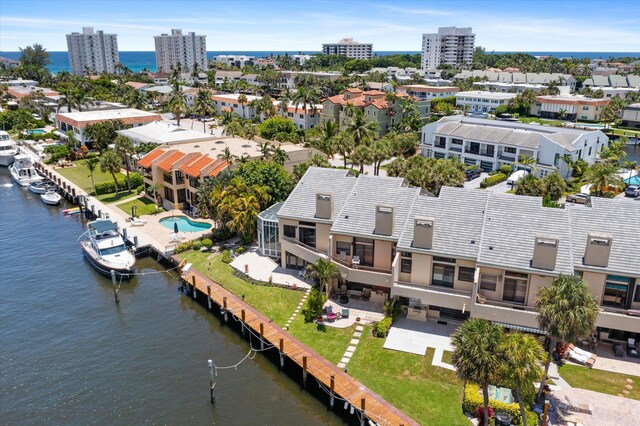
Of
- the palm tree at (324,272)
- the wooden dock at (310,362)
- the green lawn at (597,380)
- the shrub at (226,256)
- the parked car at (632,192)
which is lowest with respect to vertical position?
the wooden dock at (310,362)

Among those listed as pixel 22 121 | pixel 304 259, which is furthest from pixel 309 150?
pixel 22 121

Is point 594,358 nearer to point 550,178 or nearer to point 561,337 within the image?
point 561,337

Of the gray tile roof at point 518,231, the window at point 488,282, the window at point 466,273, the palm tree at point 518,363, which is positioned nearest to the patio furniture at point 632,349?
the gray tile roof at point 518,231

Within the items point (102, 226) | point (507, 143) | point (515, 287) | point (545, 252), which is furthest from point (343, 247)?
point (507, 143)

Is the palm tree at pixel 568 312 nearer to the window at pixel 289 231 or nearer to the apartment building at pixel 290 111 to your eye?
the window at pixel 289 231

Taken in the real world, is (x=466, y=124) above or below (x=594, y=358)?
above

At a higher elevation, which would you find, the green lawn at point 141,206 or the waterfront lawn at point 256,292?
the green lawn at point 141,206

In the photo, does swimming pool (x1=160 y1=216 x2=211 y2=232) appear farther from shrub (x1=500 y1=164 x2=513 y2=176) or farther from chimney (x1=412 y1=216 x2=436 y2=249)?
shrub (x1=500 y1=164 x2=513 y2=176)
